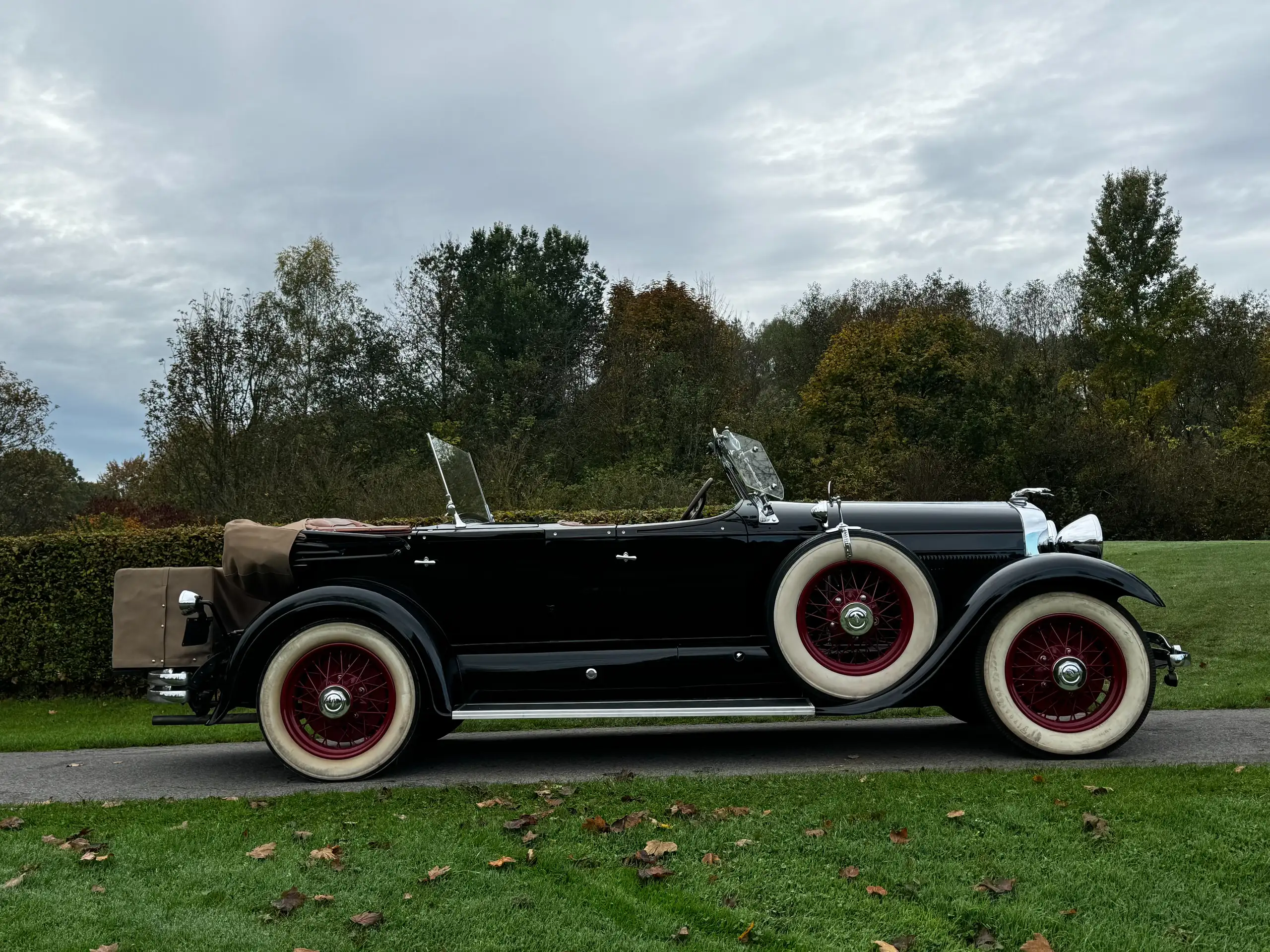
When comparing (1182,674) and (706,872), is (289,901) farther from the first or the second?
(1182,674)

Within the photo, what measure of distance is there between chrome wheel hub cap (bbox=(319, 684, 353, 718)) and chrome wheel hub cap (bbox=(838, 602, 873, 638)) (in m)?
2.81

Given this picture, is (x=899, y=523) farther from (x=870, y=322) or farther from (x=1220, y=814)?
(x=870, y=322)

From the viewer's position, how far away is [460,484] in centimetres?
707

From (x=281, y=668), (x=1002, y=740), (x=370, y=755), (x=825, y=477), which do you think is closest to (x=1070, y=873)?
(x=1002, y=740)

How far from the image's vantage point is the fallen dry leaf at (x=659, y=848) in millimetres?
4137

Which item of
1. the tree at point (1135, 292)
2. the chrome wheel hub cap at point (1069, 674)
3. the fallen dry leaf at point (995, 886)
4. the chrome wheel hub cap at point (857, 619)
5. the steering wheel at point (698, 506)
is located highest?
the tree at point (1135, 292)

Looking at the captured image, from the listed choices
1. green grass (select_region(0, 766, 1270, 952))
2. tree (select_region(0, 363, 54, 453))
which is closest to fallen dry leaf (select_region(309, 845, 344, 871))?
green grass (select_region(0, 766, 1270, 952))

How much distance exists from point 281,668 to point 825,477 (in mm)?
20587

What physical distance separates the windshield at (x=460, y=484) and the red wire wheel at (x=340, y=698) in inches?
40.0

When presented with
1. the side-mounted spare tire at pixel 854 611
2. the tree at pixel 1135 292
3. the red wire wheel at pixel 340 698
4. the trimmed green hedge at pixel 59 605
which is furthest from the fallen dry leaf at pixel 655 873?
the tree at pixel 1135 292

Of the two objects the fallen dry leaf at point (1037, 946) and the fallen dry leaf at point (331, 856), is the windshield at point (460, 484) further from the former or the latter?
the fallen dry leaf at point (1037, 946)

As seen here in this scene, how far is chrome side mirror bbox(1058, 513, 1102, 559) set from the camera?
645 centimetres

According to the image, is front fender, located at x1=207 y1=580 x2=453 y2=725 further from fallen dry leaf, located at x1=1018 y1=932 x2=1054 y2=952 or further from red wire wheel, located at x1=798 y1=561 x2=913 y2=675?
fallen dry leaf, located at x1=1018 y1=932 x2=1054 y2=952

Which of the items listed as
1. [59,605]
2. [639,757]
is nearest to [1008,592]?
[639,757]
